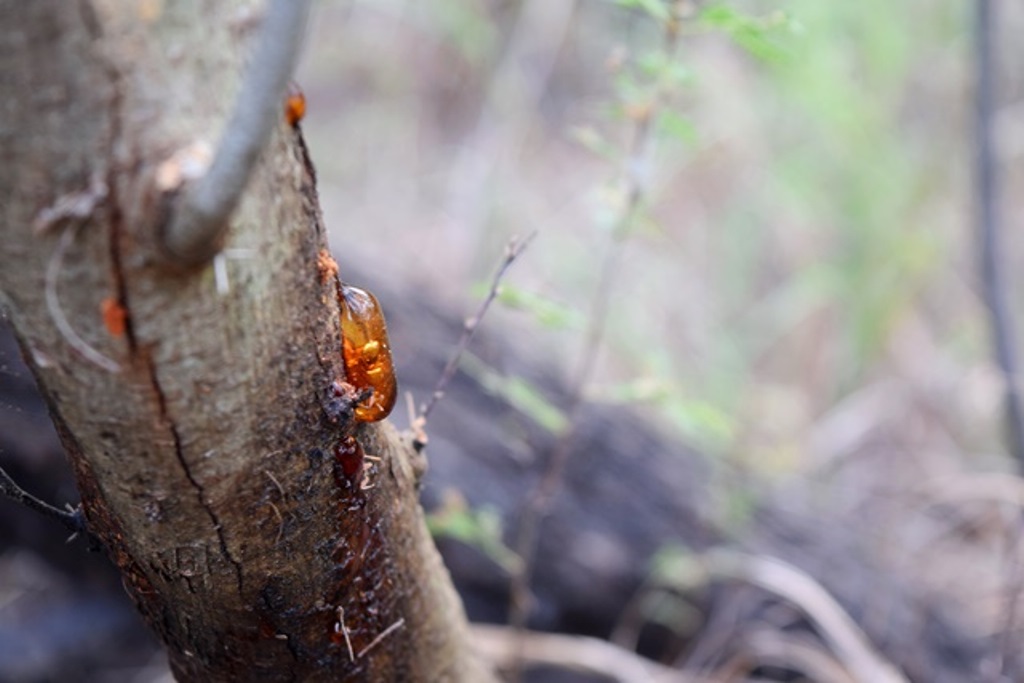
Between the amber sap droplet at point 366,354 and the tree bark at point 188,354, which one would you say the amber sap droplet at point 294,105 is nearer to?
the tree bark at point 188,354

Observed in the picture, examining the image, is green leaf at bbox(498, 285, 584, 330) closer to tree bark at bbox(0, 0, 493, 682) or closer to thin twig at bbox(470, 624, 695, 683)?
tree bark at bbox(0, 0, 493, 682)

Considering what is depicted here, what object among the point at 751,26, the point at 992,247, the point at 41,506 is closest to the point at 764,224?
the point at 992,247

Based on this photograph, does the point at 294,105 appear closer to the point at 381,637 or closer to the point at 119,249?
the point at 119,249

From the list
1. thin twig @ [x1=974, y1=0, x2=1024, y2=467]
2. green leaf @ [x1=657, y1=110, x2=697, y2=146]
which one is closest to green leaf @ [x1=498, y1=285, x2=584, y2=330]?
green leaf @ [x1=657, y1=110, x2=697, y2=146]

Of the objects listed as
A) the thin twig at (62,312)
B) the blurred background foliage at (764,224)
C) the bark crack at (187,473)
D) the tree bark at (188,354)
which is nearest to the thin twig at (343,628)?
the tree bark at (188,354)

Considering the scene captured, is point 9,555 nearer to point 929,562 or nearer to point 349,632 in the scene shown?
point 349,632

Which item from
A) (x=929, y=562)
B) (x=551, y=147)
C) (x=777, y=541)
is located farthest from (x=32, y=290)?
(x=551, y=147)
